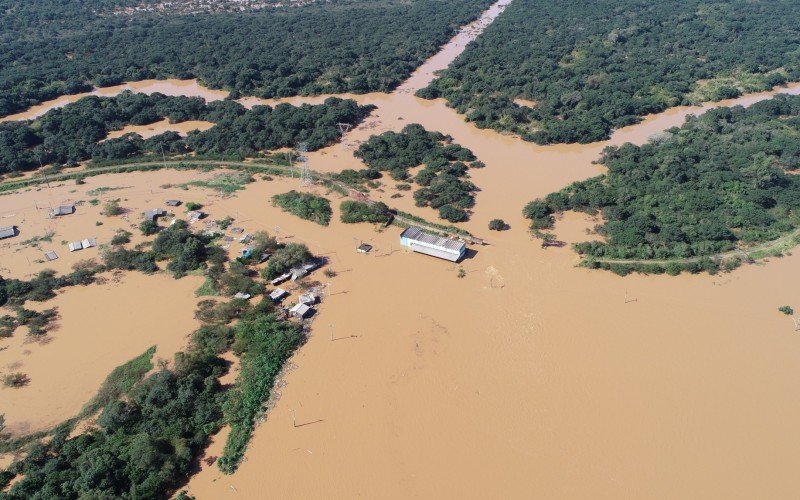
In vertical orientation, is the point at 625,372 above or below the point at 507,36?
below

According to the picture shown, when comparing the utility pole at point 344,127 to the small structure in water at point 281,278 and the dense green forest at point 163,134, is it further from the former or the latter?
the small structure in water at point 281,278

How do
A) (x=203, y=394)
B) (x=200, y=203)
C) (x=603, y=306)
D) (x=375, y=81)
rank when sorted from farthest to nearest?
(x=375, y=81) < (x=200, y=203) < (x=603, y=306) < (x=203, y=394)

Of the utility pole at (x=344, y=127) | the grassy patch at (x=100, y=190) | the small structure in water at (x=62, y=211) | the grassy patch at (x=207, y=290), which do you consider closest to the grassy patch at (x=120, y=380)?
the grassy patch at (x=207, y=290)

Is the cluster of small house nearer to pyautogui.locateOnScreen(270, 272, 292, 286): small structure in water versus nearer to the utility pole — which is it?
pyautogui.locateOnScreen(270, 272, 292, 286): small structure in water

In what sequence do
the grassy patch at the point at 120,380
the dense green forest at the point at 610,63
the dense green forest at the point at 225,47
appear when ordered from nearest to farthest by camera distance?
the grassy patch at the point at 120,380
the dense green forest at the point at 610,63
the dense green forest at the point at 225,47

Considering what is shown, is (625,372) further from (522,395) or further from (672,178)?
(672,178)

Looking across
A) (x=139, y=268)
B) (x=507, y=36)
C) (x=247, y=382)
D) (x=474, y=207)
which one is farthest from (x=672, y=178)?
(x=507, y=36)

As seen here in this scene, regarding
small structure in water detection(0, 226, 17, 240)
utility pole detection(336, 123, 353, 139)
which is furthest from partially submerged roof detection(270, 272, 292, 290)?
utility pole detection(336, 123, 353, 139)
